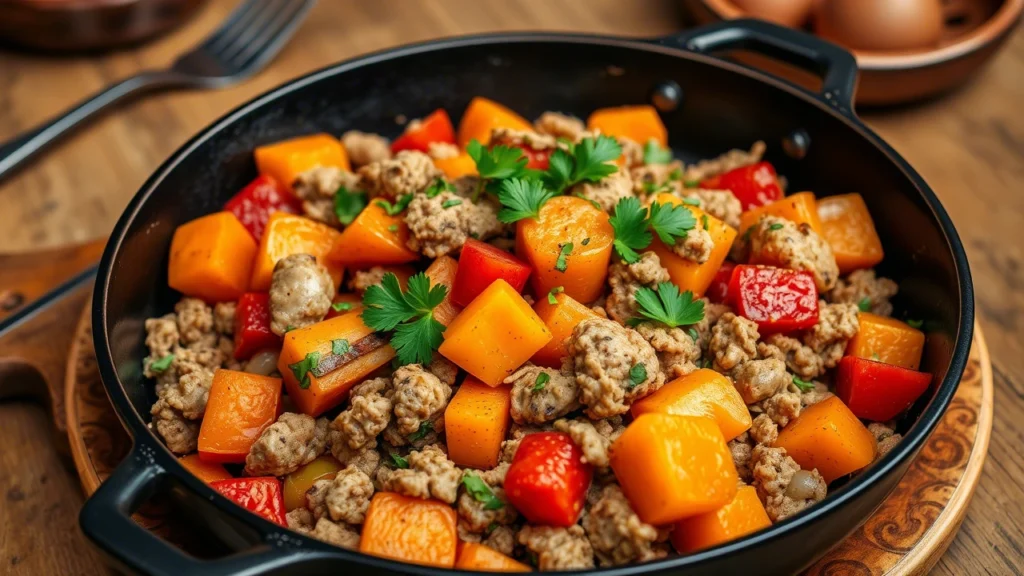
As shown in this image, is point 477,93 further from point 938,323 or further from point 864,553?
point 864,553

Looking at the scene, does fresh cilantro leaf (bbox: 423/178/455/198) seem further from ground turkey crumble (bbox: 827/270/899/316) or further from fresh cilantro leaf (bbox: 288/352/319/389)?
ground turkey crumble (bbox: 827/270/899/316)

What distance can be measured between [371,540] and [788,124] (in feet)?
7.44

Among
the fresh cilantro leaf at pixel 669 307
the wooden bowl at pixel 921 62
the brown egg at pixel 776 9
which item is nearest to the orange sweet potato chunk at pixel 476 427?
the fresh cilantro leaf at pixel 669 307

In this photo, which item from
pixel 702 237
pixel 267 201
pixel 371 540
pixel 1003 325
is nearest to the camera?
pixel 371 540

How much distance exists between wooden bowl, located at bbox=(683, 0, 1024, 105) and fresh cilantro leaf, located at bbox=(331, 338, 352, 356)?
2.40m

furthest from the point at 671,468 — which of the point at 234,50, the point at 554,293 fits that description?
the point at 234,50

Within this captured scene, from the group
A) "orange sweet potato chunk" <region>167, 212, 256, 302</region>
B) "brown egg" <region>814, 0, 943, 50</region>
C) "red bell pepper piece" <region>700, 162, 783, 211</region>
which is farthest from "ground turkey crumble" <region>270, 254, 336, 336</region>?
"brown egg" <region>814, 0, 943, 50</region>

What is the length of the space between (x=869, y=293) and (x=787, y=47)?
1010 millimetres

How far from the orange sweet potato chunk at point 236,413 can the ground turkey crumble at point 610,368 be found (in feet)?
3.07

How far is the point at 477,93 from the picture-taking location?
3.82m

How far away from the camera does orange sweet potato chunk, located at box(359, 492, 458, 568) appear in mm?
2332

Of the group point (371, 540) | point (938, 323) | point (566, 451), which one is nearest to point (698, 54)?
point (938, 323)

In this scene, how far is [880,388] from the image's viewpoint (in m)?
2.75

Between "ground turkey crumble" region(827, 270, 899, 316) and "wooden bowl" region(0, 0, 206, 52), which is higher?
"wooden bowl" region(0, 0, 206, 52)
